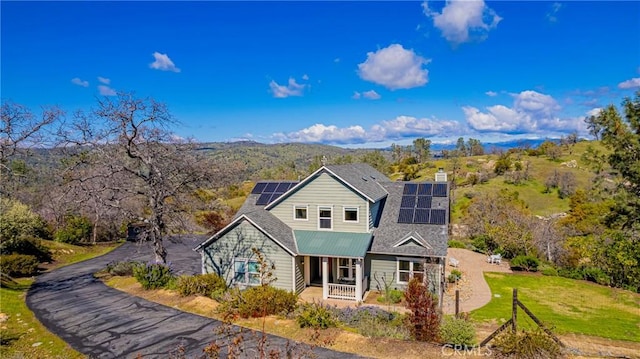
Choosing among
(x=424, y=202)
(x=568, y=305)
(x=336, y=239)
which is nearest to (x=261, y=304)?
(x=336, y=239)

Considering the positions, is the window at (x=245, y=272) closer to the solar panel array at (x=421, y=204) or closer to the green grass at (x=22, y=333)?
the green grass at (x=22, y=333)

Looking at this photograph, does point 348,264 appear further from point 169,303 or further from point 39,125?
point 39,125

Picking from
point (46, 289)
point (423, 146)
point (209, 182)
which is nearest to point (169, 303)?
point (209, 182)

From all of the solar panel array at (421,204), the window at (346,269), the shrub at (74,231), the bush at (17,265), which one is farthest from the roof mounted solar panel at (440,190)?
the shrub at (74,231)

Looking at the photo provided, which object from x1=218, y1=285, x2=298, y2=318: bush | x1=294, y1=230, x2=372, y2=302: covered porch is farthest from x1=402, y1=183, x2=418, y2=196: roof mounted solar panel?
x1=218, y1=285, x2=298, y2=318: bush

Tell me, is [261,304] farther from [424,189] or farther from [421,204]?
[424,189]

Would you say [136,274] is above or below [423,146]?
below
